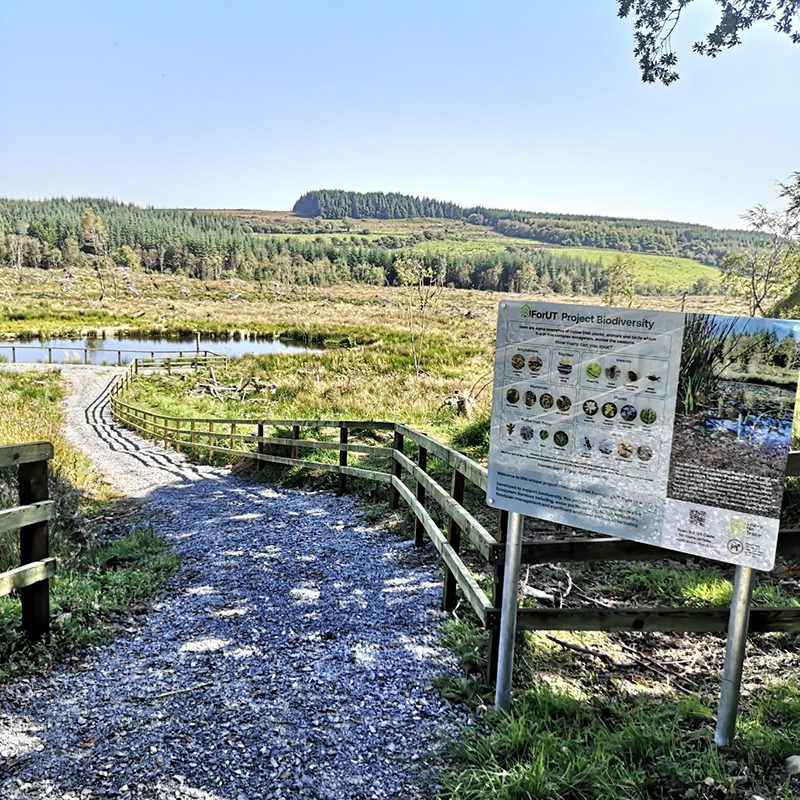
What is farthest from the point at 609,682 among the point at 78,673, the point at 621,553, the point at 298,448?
the point at 298,448

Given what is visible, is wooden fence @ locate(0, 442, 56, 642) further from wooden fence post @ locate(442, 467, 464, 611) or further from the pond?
the pond

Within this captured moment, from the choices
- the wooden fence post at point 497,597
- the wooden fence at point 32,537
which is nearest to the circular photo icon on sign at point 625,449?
the wooden fence post at point 497,597

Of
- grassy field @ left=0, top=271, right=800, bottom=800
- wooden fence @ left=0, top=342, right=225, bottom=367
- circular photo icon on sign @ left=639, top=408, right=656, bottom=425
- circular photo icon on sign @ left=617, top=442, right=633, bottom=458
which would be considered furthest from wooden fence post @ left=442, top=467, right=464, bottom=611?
wooden fence @ left=0, top=342, right=225, bottom=367

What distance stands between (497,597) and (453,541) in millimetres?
1208

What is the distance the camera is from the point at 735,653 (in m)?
2.72

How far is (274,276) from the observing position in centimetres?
13212

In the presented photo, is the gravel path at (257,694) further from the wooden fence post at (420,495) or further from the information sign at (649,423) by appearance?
the information sign at (649,423)

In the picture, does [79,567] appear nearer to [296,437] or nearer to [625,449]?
[296,437]

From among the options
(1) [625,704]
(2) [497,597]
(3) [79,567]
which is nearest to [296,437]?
(3) [79,567]

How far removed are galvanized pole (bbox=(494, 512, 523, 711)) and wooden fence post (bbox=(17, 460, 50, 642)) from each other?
3.02 metres

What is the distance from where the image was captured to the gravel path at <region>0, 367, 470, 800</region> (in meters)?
2.77

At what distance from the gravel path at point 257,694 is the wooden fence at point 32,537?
0.46m

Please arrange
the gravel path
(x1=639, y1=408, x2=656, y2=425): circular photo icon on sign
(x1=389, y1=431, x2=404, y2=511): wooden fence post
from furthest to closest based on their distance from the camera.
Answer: (x1=389, y1=431, x2=404, y2=511): wooden fence post → the gravel path → (x1=639, y1=408, x2=656, y2=425): circular photo icon on sign

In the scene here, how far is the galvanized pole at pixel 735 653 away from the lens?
268cm
